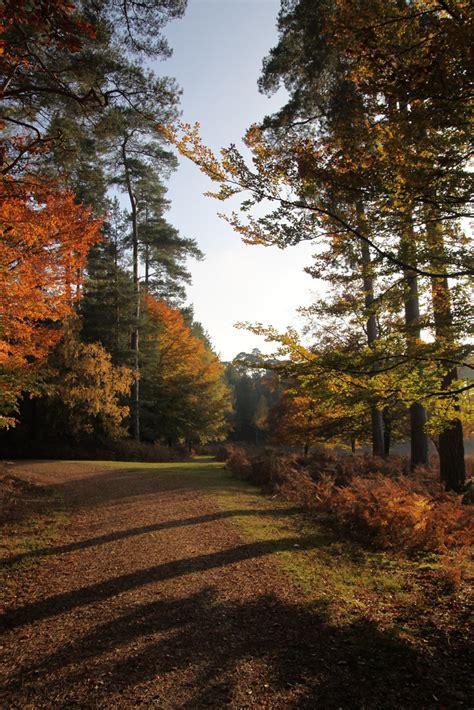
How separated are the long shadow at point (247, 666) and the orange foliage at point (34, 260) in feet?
26.0

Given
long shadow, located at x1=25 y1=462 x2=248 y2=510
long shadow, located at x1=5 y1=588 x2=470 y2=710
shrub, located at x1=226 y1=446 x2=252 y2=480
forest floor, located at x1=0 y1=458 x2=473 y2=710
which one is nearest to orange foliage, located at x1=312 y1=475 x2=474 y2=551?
forest floor, located at x1=0 y1=458 x2=473 y2=710

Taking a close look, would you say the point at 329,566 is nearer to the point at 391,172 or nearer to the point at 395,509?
the point at 395,509

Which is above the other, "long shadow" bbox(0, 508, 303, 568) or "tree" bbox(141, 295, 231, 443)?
"tree" bbox(141, 295, 231, 443)

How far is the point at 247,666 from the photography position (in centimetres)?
329

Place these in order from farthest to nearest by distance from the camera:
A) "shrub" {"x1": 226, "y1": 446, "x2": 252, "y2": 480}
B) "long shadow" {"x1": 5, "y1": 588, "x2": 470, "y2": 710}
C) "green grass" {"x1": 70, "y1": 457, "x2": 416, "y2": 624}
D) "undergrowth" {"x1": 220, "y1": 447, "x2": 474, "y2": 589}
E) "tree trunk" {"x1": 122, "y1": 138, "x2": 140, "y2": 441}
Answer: "tree trunk" {"x1": 122, "y1": 138, "x2": 140, "y2": 441}, "shrub" {"x1": 226, "y1": 446, "x2": 252, "y2": 480}, "undergrowth" {"x1": 220, "y1": 447, "x2": 474, "y2": 589}, "green grass" {"x1": 70, "y1": 457, "x2": 416, "y2": 624}, "long shadow" {"x1": 5, "y1": 588, "x2": 470, "y2": 710}

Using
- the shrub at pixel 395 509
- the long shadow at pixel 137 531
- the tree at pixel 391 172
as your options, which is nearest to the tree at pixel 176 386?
the shrub at pixel 395 509

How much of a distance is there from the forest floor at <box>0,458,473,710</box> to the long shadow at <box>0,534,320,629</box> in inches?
0.8

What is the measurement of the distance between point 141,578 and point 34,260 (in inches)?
338

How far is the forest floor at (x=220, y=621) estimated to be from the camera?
302 centimetres

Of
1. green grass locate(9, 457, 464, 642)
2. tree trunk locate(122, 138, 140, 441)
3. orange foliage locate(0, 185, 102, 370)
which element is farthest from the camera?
tree trunk locate(122, 138, 140, 441)

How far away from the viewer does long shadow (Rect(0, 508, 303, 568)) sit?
6043mm

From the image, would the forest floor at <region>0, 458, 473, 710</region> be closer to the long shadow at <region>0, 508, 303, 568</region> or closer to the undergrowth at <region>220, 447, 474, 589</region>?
the long shadow at <region>0, 508, 303, 568</region>

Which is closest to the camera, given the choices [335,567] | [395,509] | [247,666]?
[247,666]

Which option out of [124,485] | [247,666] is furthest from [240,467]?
[247,666]
